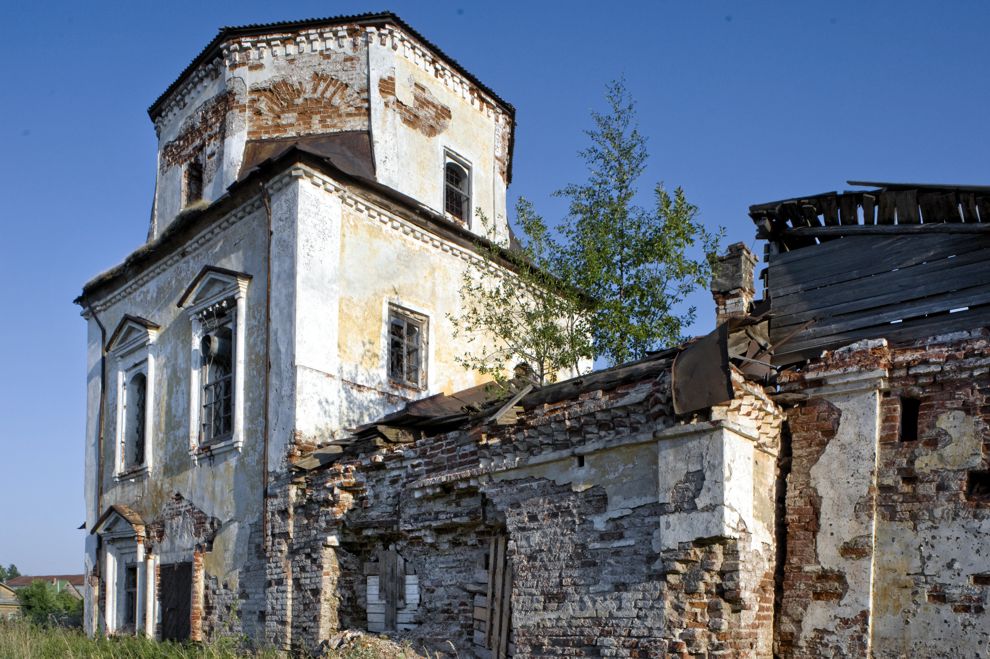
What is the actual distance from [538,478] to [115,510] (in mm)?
9775

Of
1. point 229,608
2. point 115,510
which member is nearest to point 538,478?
point 229,608

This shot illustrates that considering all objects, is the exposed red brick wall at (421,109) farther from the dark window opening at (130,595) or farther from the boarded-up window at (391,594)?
the dark window opening at (130,595)

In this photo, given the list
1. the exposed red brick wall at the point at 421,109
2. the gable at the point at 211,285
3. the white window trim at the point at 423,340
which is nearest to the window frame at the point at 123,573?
the gable at the point at 211,285

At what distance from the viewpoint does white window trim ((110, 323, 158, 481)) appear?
15094mm

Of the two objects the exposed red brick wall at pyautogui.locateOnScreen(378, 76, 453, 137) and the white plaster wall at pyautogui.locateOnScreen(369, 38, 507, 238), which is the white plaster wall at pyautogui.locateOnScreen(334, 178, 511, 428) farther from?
the exposed red brick wall at pyautogui.locateOnScreen(378, 76, 453, 137)

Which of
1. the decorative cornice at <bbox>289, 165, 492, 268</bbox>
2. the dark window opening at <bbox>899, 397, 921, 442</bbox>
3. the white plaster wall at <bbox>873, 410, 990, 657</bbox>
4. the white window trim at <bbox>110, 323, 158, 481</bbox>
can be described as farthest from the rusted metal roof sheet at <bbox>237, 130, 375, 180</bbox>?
the white plaster wall at <bbox>873, 410, 990, 657</bbox>

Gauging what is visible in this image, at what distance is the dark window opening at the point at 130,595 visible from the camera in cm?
1508

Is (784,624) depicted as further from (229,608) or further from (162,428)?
(162,428)

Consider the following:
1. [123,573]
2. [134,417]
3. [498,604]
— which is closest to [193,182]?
[134,417]

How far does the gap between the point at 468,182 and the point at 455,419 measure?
7.18m

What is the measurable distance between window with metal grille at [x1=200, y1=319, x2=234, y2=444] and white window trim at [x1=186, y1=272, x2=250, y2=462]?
10 cm

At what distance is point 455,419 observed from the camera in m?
9.84

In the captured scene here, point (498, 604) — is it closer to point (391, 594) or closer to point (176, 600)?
point (391, 594)

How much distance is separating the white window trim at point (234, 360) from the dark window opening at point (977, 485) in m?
9.20
